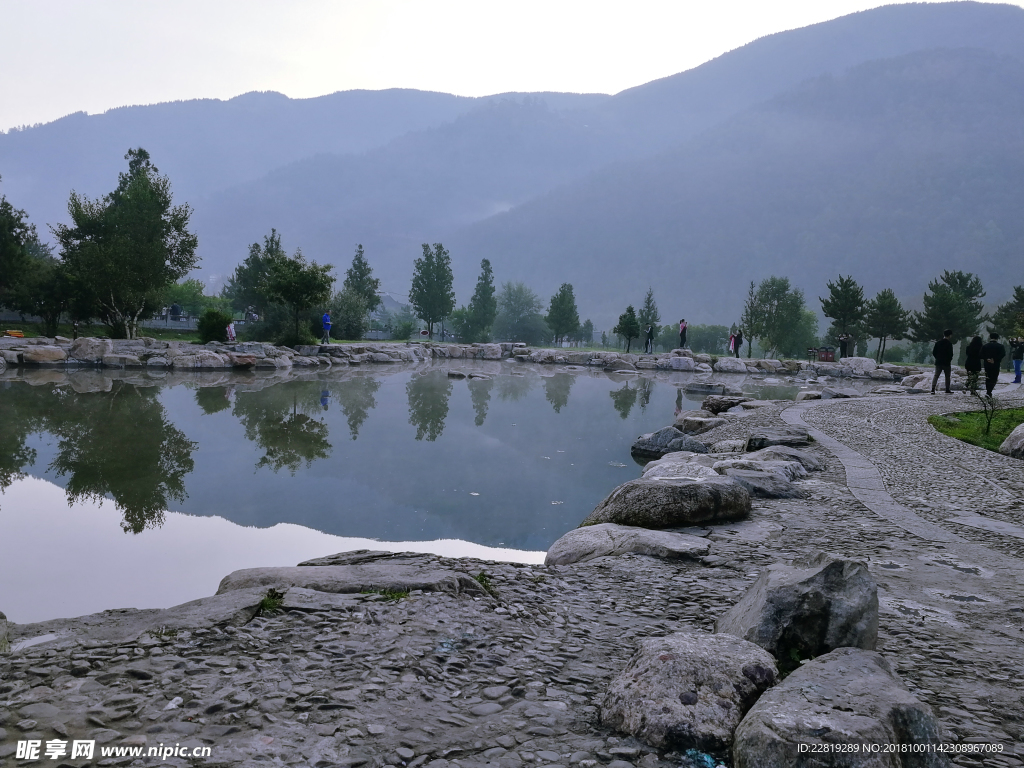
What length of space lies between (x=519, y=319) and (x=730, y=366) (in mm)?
41930

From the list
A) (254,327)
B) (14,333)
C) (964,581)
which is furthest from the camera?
(254,327)

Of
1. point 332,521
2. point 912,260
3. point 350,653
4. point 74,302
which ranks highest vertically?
point 912,260

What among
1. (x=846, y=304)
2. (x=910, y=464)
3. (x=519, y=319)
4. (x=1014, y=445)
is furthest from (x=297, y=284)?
(x=519, y=319)

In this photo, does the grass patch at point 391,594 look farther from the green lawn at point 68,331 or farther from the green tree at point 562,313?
the green tree at point 562,313

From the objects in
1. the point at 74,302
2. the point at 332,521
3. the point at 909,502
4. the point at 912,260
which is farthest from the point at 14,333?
the point at 912,260

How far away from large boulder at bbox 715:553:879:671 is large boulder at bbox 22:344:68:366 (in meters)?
27.7

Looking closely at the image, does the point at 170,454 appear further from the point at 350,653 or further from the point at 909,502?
the point at 909,502

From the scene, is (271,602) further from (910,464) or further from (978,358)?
(978,358)

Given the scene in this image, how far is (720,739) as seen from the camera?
2592mm

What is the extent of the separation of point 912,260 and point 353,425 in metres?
197

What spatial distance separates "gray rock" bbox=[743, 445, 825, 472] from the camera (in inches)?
356

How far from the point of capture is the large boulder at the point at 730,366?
40062 millimetres

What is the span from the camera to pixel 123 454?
34.6 ft

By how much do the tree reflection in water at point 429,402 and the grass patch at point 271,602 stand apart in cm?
902
